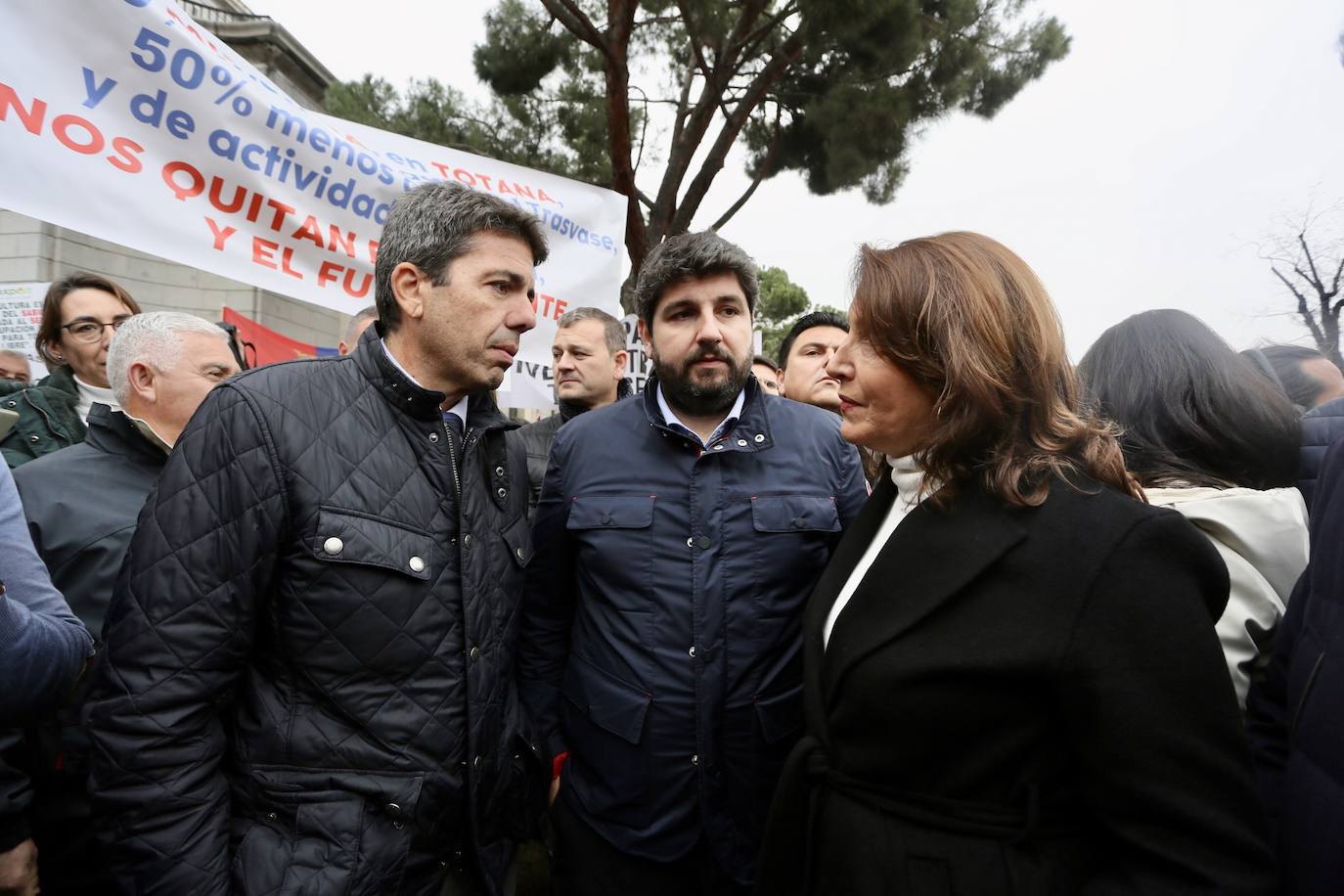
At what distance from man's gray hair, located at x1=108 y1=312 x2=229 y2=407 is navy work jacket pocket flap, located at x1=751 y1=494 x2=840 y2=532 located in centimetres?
175

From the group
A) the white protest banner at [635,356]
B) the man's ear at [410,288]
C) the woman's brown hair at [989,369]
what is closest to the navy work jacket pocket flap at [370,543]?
the man's ear at [410,288]

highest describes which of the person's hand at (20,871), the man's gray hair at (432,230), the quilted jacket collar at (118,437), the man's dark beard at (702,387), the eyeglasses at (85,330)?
the man's gray hair at (432,230)

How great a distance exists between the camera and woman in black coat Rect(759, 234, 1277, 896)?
1.08m

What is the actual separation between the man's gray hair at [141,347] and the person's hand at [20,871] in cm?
115

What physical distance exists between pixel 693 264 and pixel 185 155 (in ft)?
7.04

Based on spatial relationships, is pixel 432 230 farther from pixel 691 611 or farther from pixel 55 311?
pixel 55 311

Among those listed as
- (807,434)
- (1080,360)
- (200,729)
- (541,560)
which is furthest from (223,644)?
(1080,360)

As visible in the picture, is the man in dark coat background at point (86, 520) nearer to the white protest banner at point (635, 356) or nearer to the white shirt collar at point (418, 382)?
the white shirt collar at point (418, 382)

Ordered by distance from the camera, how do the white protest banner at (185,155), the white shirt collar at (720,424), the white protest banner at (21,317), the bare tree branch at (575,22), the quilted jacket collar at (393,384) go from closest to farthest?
the quilted jacket collar at (393,384)
the white shirt collar at (720,424)
the white protest banner at (185,155)
the white protest banner at (21,317)
the bare tree branch at (575,22)

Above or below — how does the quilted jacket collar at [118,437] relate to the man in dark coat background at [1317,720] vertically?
below

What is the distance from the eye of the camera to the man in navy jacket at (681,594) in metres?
1.83

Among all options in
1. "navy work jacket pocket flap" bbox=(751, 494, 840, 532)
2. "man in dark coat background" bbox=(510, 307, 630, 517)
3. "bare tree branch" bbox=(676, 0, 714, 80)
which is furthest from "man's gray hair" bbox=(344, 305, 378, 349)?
"bare tree branch" bbox=(676, 0, 714, 80)

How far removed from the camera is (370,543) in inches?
58.2

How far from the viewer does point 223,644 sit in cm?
138
